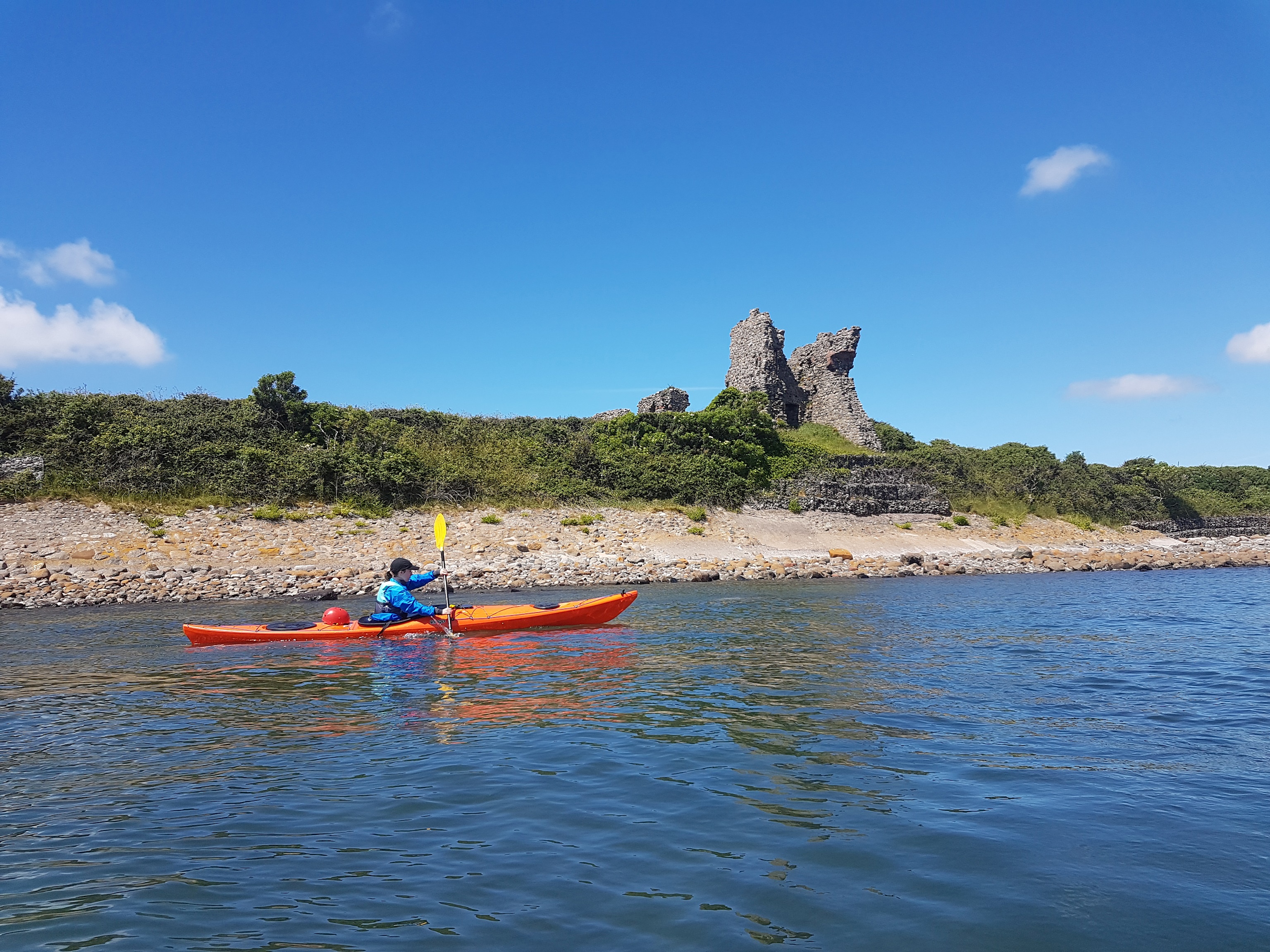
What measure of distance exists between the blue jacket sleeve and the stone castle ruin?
2832 cm

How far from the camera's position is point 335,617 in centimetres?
1095

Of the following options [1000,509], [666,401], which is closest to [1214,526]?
[1000,509]

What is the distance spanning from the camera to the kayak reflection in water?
1091 cm

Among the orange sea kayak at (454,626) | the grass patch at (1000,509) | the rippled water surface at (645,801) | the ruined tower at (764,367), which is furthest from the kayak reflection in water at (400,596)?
the ruined tower at (764,367)

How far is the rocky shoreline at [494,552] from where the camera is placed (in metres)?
16.9

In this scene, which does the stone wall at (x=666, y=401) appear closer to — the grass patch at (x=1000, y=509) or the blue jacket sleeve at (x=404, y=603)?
the grass patch at (x=1000, y=509)

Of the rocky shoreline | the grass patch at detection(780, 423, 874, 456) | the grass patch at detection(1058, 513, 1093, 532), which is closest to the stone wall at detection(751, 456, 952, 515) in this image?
the rocky shoreline

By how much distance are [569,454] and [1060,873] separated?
25.6m

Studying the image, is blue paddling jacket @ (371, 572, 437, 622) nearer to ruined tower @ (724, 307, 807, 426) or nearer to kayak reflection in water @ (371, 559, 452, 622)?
kayak reflection in water @ (371, 559, 452, 622)

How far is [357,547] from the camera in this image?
2014 cm

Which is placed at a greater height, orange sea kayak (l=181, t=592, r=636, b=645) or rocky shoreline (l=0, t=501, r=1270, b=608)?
rocky shoreline (l=0, t=501, r=1270, b=608)

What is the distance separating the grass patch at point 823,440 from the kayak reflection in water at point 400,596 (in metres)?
24.0

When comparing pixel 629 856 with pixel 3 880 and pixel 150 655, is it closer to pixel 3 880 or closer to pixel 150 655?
pixel 3 880

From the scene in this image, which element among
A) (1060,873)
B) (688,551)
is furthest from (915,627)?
(688,551)
